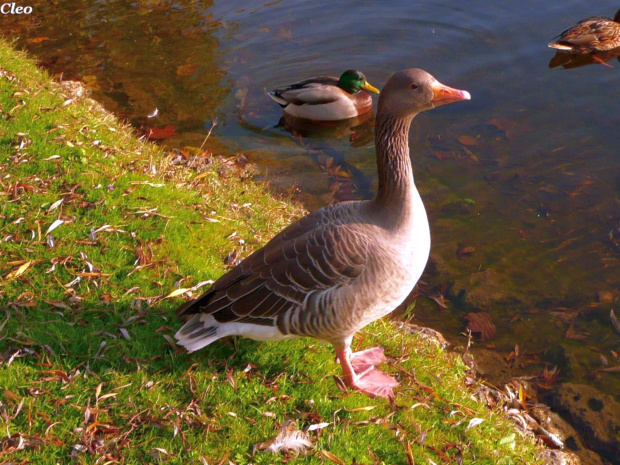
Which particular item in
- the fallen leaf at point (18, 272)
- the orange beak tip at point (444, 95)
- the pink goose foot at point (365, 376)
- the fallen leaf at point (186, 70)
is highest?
the orange beak tip at point (444, 95)

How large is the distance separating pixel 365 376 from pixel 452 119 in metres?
5.52

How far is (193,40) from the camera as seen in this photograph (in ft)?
37.1

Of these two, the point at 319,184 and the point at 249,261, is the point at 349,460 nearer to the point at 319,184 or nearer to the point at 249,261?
the point at 249,261

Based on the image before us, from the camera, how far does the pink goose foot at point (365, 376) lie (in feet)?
13.8

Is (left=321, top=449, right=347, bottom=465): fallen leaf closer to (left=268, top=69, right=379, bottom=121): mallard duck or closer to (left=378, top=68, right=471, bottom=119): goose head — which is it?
(left=378, top=68, right=471, bottom=119): goose head

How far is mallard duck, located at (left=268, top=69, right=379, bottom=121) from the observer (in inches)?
377

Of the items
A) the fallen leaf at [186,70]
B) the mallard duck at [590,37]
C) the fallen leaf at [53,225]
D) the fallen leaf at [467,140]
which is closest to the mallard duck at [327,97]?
the fallen leaf at [186,70]

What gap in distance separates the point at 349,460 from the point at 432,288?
289cm

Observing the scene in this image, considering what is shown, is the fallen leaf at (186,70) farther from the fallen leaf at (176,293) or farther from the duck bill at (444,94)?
the duck bill at (444,94)

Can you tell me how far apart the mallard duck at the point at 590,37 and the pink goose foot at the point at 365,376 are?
7.60 meters

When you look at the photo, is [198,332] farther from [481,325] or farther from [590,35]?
[590,35]

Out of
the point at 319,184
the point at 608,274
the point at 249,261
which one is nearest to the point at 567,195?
the point at 608,274

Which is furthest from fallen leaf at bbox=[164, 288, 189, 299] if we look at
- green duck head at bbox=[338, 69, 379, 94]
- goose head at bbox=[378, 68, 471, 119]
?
green duck head at bbox=[338, 69, 379, 94]

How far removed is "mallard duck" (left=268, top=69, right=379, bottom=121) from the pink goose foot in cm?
578
